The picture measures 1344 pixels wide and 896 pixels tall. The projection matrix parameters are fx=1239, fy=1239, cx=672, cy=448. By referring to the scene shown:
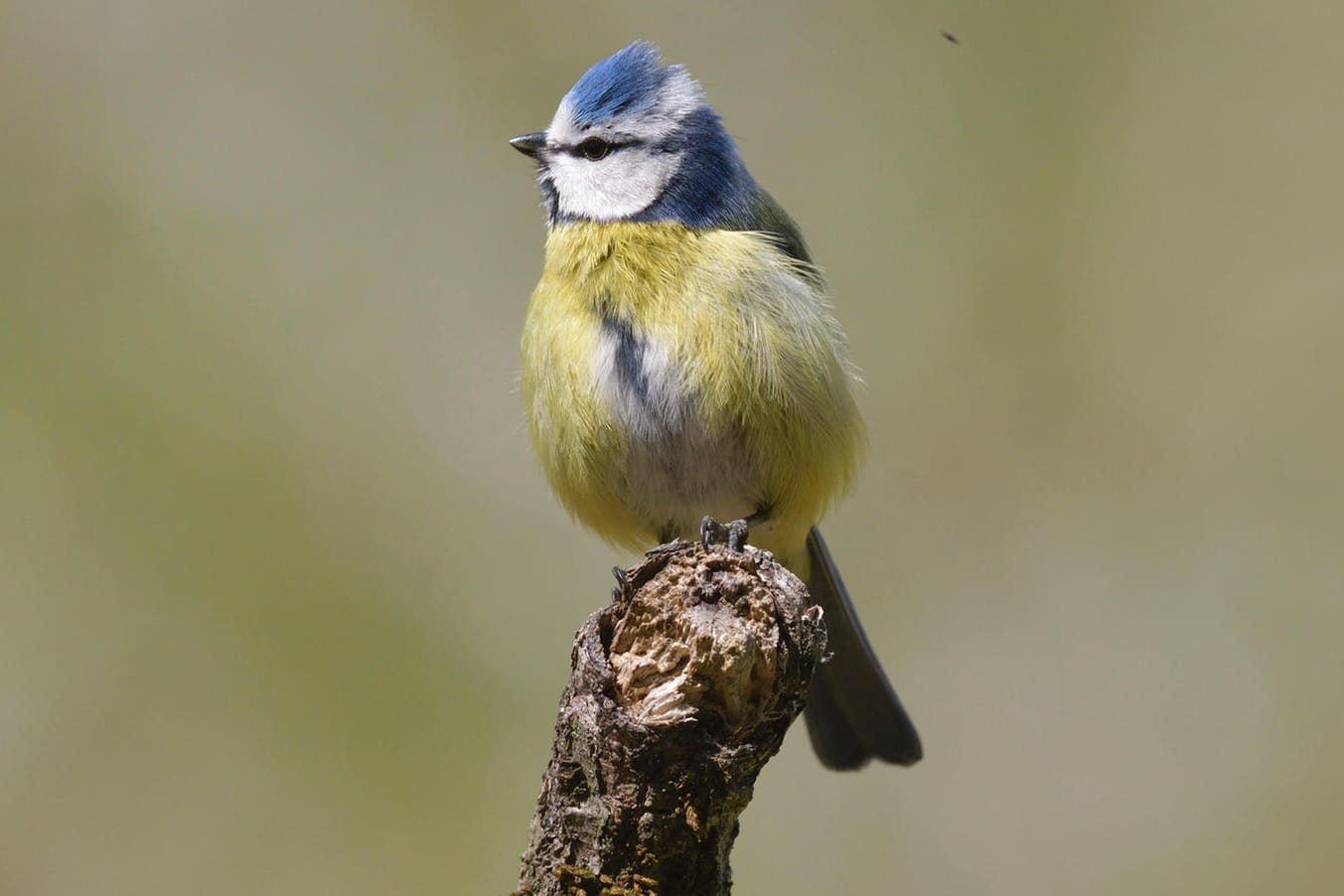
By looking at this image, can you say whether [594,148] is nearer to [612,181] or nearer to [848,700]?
[612,181]

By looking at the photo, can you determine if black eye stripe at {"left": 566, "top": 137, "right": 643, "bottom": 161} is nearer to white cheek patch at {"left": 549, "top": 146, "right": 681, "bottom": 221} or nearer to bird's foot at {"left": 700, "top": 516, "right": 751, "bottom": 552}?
white cheek patch at {"left": 549, "top": 146, "right": 681, "bottom": 221}

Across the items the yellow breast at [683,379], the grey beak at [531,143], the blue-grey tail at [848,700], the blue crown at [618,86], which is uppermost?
the blue crown at [618,86]

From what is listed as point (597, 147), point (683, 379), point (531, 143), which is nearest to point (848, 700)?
point (683, 379)

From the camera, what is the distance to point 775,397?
3256 millimetres

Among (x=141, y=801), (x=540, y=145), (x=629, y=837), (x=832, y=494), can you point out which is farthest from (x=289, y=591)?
(x=629, y=837)

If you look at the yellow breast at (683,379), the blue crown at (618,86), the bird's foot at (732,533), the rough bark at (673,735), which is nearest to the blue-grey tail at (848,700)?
the yellow breast at (683,379)

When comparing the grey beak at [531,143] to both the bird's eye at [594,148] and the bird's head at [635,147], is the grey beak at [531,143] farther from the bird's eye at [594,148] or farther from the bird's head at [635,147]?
the bird's eye at [594,148]

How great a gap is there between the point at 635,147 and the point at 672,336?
805 mm

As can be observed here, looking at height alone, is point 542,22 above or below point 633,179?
above

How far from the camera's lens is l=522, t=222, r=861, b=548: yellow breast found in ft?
10.6

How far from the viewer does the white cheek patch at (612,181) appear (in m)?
3.55

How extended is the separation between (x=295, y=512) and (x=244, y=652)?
2.12 ft

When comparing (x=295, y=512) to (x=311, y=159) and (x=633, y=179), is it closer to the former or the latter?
(x=311, y=159)

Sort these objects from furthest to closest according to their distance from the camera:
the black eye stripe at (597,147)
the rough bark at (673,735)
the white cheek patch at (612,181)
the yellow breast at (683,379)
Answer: the black eye stripe at (597,147) < the white cheek patch at (612,181) < the yellow breast at (683,379) < the rough bark at (673,735)
